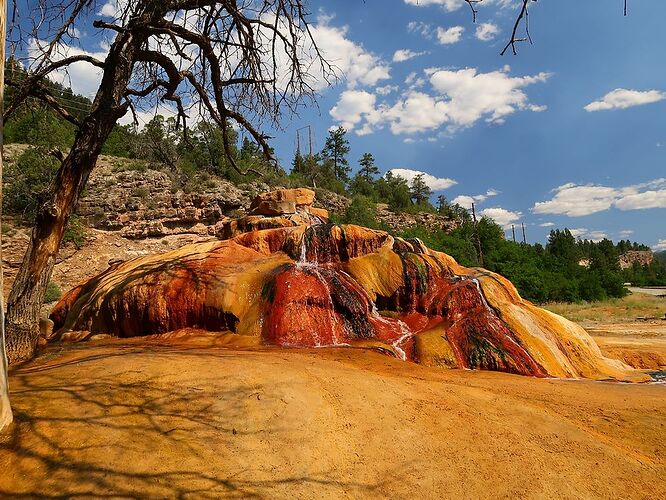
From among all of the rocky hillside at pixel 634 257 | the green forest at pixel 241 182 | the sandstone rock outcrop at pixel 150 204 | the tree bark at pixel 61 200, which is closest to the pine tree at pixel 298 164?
the green forest at pixel 241 182

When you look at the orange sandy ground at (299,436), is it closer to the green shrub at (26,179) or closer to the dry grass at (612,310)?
the green shrub at (26,179)

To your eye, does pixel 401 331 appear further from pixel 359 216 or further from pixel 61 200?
pixel 359 216

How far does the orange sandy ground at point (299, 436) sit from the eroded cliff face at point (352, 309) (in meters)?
2.46

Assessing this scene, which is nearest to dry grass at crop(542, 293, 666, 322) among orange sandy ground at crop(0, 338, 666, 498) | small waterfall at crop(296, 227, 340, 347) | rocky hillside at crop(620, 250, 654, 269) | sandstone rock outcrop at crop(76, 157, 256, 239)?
small waterfall at crop(296, 227, 340, 347)

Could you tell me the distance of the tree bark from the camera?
4.53 metres

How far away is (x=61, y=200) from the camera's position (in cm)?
484

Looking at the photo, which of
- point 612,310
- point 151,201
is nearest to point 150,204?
point 151,201

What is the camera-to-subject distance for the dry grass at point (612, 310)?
22.8 m

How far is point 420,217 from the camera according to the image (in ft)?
171

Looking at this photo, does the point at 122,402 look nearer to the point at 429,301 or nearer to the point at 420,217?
the point at 429,301

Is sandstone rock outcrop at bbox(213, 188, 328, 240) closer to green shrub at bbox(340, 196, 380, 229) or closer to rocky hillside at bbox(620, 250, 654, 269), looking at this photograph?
green shrub at bbox(340, 196, 380, 229)

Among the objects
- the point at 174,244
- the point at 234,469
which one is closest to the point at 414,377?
the point at 234,469

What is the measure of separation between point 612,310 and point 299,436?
29.5 m

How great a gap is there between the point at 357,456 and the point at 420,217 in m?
50.6
